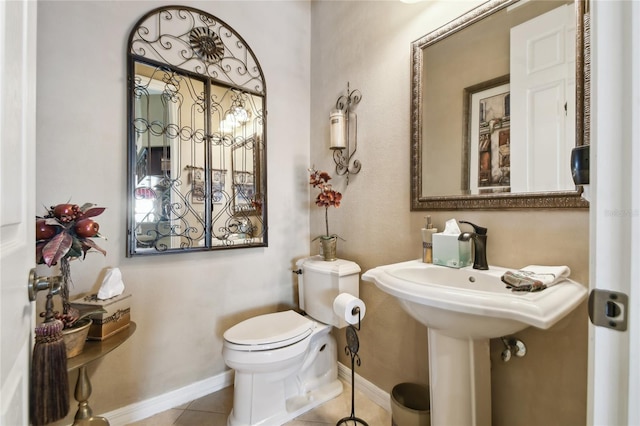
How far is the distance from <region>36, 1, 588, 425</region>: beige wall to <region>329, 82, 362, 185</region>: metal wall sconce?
0.07 metres

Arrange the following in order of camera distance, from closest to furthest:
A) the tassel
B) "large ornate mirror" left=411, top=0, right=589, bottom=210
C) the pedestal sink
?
the tassel, the pedestal sink, "large ornate mirror" left=411, top=0, right=589, bottom=210

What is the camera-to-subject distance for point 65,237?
1.04 m

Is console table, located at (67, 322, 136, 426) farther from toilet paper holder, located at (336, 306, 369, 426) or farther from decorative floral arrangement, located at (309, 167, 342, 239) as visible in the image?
decorative floral arrangement, located at (309, 167, 342, 239)

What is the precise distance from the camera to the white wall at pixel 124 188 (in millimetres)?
1298

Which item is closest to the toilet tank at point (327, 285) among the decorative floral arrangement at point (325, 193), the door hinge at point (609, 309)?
the decorative floral arrangement at point (325, 193)

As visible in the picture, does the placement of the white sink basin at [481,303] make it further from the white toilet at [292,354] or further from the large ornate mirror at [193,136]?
the large ornate mirror at [193,136]

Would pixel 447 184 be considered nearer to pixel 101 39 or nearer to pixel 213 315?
pixel 213 315

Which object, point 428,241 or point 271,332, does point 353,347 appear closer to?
point 271,332

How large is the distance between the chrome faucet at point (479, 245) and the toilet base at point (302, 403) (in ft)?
3.96

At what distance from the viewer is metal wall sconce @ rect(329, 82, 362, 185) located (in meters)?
1.77

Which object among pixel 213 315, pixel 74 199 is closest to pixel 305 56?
pixel 74 199

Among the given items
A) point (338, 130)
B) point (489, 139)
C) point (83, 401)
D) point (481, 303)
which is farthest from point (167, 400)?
point (489, 139)

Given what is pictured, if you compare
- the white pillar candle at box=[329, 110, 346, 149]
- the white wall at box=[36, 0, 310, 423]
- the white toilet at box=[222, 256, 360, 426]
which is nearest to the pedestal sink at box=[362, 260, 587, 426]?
the white toilet at box=[222, 256, 360, 426]

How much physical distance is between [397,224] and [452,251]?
0.41 m
